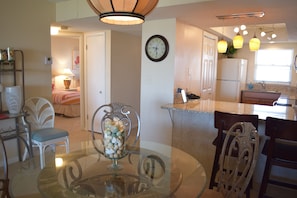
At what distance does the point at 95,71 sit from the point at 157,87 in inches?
69.9

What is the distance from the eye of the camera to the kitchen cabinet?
6496mm

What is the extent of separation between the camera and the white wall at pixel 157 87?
12.2 feet

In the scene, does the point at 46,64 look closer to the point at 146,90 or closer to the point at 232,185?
the point at 146,90

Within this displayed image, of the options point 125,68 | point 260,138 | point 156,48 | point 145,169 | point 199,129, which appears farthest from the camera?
point 125,68

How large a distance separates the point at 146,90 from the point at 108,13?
253 centimetres

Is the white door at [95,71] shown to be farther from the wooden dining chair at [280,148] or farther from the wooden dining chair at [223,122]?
the wooden dining chair at [280,148]

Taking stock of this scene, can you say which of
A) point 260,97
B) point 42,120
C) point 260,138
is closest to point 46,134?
point 42,120

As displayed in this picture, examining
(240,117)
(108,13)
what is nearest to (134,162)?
(240,117)

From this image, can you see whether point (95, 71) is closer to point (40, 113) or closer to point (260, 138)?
point (40, 113)

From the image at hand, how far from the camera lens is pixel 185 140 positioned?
11.1 feet

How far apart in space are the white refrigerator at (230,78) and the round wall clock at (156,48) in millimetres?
3245

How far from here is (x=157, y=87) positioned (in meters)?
3.91

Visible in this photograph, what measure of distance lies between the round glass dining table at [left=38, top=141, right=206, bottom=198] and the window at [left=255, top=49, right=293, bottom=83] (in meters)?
5.51

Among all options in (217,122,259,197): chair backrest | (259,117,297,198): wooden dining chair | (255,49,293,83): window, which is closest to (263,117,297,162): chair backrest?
(259,117,297,198): wooden dining chair
